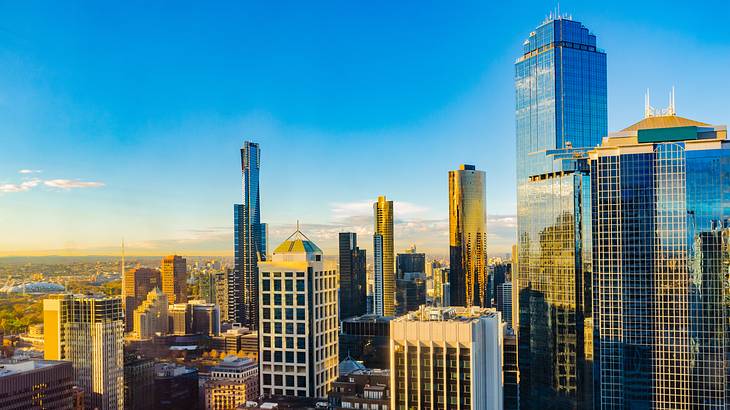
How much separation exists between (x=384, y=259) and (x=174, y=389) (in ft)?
177

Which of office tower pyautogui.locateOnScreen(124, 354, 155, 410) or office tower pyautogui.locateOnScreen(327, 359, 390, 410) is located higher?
office tower pyautogui.locateOnScreen(327, 359, 390, 410)

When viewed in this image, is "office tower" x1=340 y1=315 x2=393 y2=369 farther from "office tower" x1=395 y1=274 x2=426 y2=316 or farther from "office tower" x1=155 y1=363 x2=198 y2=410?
"office tower" x1=395 y1=274 x2=426 y2=316

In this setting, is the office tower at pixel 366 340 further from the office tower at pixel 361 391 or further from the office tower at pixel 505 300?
the office tower at pixel 505 300

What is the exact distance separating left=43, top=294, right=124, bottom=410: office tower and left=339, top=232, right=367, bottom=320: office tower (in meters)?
36.4

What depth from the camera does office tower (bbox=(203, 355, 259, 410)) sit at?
47.5 meters

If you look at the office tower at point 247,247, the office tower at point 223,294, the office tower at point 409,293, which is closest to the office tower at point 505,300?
the office tower at point 409,293

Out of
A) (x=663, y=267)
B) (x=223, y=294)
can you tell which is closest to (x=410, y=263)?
(x=223, y=294)

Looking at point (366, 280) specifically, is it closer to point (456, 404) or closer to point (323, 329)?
point (323, 329)

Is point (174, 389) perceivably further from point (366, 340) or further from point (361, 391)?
point (361, 391)

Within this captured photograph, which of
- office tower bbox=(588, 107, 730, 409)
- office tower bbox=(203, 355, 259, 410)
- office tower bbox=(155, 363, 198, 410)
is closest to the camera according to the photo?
office tower bbox=(588, 107, 730, 409)

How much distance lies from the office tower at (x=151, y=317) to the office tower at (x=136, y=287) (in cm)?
65

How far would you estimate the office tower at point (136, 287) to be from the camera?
53.3 m

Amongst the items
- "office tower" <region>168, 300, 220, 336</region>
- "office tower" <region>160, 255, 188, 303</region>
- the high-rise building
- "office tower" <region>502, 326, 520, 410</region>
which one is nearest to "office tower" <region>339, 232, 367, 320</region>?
the high-rise building

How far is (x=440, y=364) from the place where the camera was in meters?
21.5
